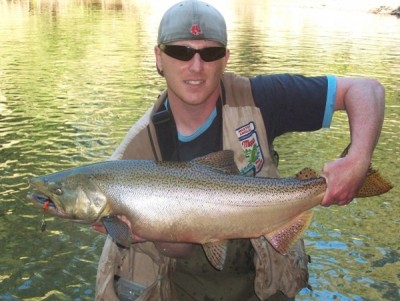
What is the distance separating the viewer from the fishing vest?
4543 mm

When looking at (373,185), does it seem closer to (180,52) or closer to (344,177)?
(344,177)

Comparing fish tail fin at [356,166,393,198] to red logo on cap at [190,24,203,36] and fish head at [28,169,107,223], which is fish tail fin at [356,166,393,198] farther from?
fish head at [28,169,107,223]

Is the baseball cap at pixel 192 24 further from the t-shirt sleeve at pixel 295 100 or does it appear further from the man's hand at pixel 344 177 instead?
the man's hand at pixel 344 177

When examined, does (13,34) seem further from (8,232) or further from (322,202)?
(322,202)

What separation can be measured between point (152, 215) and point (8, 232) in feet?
16.3

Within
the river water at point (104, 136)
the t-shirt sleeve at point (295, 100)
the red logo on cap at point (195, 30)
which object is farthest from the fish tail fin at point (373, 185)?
the river water at point (104, 136)

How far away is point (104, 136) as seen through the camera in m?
13.1

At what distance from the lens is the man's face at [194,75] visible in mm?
4418

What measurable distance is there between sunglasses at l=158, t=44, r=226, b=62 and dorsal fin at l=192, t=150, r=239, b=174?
83 centimetres

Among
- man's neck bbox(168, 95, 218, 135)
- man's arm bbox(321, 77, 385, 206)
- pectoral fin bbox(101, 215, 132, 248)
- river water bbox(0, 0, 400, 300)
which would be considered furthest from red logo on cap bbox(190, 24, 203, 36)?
river water bbox(0, 0, 400, 300)

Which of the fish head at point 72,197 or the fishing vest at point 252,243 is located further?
the fishing vest at point 252,243

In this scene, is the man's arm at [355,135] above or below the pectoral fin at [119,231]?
above

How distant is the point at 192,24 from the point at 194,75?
1.33ft

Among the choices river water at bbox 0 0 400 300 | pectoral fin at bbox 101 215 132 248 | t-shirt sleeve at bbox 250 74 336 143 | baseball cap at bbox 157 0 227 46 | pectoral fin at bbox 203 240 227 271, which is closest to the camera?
pectoral fin at bbox 101 215 132 248
